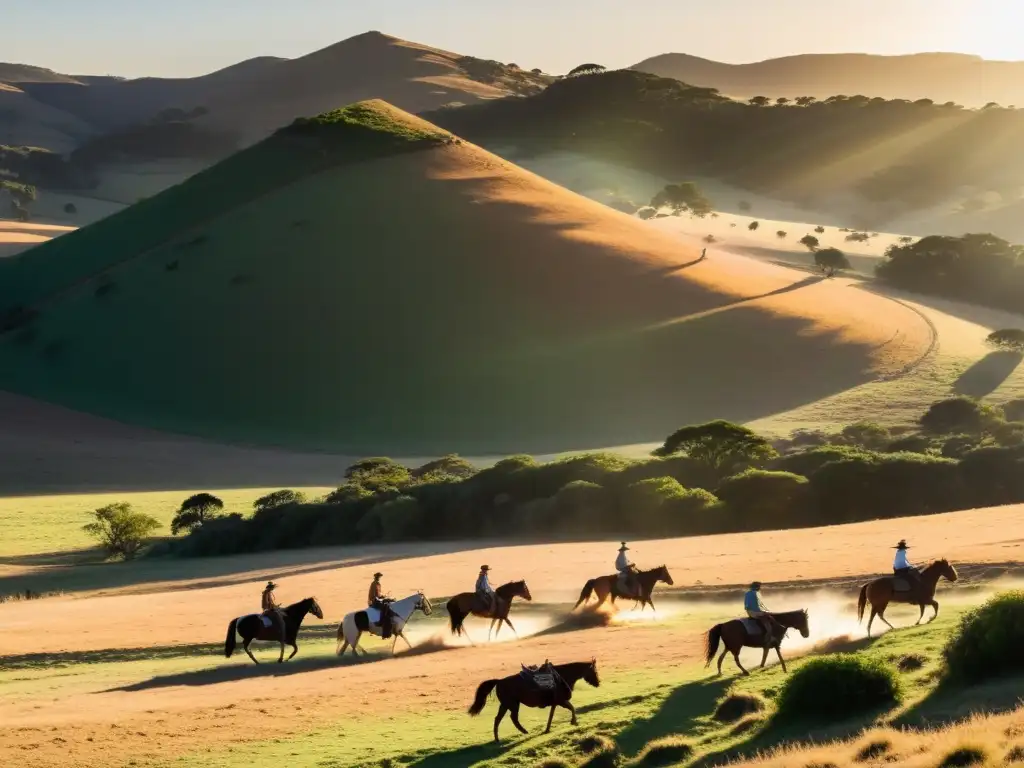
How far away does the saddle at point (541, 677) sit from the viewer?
69.8 ft

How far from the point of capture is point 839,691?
65.9ft

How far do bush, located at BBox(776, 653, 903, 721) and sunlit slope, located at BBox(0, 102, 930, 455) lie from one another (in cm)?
6497

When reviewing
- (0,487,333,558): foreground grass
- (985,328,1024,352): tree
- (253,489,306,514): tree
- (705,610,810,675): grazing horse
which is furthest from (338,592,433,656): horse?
(985,328,1024,352): tree

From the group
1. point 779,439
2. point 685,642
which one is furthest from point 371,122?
point 685,642

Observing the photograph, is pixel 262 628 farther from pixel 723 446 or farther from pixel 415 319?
pixel 415 319

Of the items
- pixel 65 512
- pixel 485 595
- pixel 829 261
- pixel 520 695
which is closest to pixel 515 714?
pixel 520 695

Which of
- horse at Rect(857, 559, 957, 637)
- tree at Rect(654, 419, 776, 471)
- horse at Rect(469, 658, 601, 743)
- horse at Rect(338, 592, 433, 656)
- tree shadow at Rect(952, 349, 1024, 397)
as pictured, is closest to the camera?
horse at Rect(469, 658, 601, 743)

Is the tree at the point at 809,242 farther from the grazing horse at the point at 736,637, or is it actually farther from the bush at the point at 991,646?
the bush at the point at 991,646

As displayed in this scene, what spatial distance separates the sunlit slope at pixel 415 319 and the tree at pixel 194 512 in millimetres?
24066

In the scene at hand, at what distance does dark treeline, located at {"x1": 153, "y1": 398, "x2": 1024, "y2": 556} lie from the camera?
54.7m

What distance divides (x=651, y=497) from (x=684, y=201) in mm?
133425

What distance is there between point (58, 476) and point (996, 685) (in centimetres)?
6882

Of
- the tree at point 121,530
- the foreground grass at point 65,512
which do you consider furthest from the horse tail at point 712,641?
the foreground grass at point 65,512

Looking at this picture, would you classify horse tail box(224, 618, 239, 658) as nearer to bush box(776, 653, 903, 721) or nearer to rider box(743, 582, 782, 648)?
rider box(743, 582, 782, 648)
